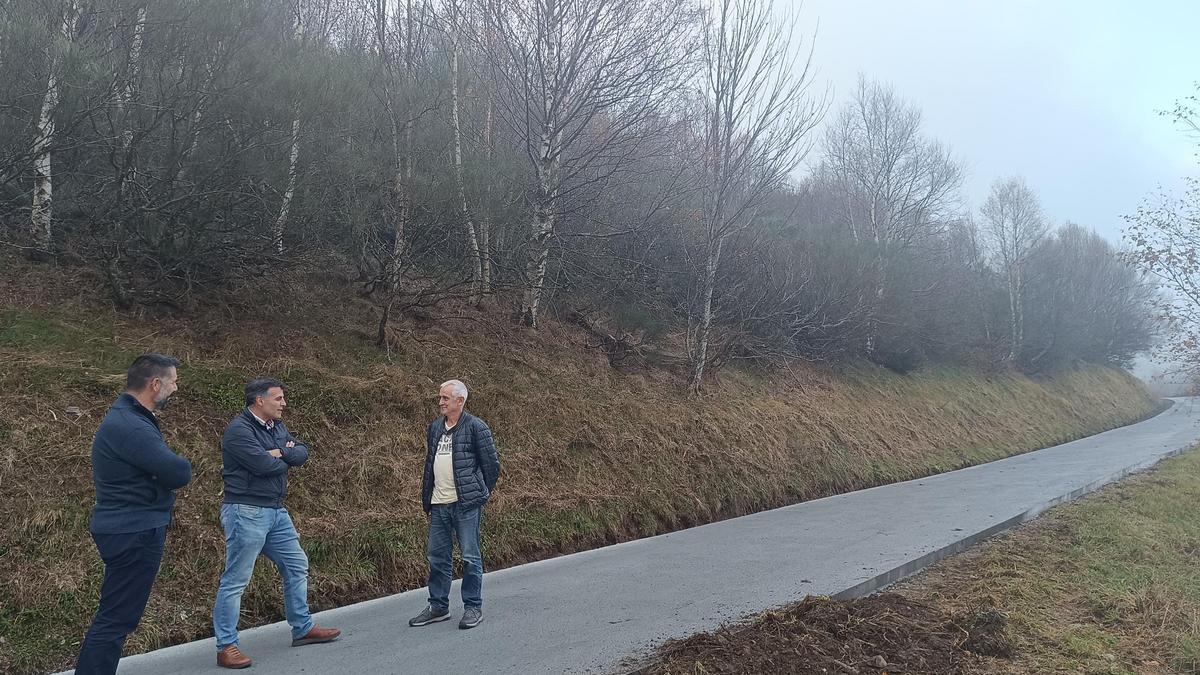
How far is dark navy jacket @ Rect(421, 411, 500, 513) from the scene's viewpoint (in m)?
5.16

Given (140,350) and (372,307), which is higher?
(372,307)

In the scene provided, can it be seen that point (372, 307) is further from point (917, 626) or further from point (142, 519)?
point (917, 626)

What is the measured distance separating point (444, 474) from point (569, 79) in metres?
8.25

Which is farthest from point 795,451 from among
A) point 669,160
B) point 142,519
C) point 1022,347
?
point 1022,347

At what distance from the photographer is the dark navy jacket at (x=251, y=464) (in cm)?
444

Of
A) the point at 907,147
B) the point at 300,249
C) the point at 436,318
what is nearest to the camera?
the point at 300,249

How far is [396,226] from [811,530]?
663 cm

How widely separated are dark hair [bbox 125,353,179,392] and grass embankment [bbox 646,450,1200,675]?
3265 mm

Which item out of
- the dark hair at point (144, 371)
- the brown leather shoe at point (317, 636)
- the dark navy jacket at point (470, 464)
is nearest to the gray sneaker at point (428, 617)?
the brown leather shoe at point (317, 636)

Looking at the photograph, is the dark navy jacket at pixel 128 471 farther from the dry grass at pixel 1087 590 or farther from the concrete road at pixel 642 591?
the dry grass at pixel 1087 590

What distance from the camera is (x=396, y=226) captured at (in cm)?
935

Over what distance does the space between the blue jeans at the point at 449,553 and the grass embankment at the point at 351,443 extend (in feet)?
3.83

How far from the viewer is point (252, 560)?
4512mm

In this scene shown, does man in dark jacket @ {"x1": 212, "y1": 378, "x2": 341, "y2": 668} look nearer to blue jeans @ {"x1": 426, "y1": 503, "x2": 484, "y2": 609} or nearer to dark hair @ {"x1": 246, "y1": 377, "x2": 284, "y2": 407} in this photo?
dark hair @ {"x1": 246, "y1": 377, "x2": 284, "y2": 407}
